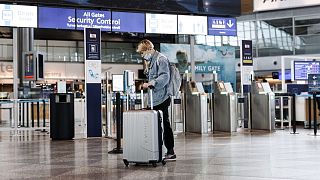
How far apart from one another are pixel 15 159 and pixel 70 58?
25726mm

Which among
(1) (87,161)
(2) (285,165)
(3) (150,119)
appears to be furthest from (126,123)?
(2) (285,165)

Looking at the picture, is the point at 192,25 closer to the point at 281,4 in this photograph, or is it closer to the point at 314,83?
the point at 281,4

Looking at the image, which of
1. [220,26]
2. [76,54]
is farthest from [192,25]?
[76,54]

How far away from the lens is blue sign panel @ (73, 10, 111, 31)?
47.7ft

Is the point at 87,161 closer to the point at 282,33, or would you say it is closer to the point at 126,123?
the point at 126,123

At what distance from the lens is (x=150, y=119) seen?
6500mm

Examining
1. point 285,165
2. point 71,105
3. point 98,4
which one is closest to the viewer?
point 285,165

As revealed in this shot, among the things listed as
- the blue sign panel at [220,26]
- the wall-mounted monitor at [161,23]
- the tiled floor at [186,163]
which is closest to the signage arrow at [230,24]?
the blue sign panel at [220,26]

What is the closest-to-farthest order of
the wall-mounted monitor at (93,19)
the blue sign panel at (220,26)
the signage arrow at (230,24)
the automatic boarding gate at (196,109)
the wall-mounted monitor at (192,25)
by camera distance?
the automatic boarding gate at (196,109) < the wall-mounted monitor at (93,19) < the wall-mounted monitor at (192,25) < the blue sign panel at (220,26) < the signage arrow at (230,24)

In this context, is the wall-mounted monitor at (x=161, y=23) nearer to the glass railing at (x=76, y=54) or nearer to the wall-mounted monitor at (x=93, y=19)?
the wall-mounted monitor at (x=93, y=19)

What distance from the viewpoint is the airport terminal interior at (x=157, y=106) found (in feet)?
21.5

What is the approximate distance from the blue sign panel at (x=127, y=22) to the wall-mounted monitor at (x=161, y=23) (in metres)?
0.21

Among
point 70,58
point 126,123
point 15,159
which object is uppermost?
point 70,58

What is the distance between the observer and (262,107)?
14.4m
